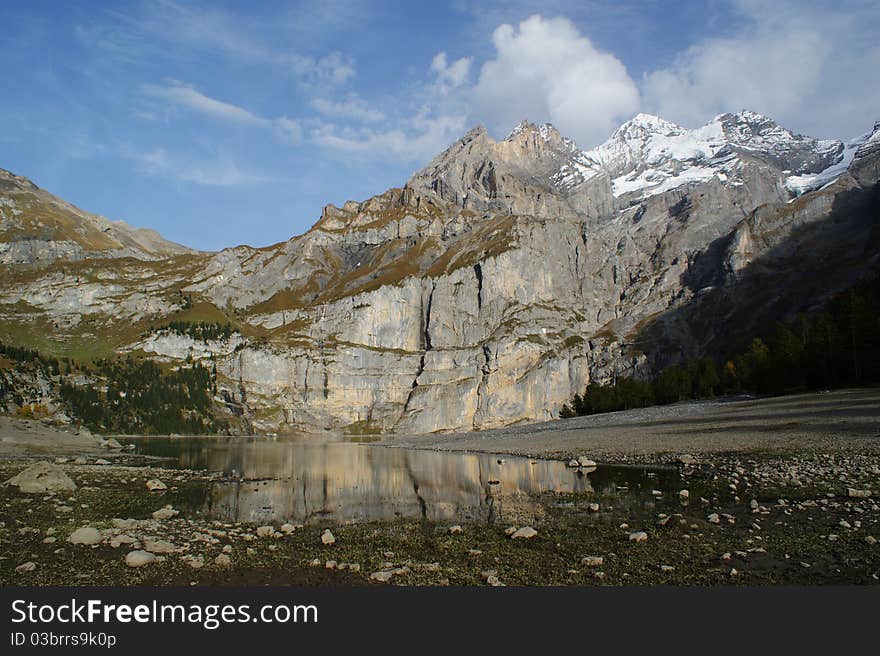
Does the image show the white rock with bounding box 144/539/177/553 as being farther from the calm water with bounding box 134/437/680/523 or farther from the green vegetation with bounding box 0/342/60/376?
the green vegetation with bounding box 0/342/60/376

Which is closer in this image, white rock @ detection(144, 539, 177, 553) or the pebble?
the pebble

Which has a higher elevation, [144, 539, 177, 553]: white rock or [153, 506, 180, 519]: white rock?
[144, 539, 177, 553]: white rock

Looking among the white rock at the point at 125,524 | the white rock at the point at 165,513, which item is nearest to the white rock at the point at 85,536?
the white rock at the point at 125,524

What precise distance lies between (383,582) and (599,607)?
5.45 m

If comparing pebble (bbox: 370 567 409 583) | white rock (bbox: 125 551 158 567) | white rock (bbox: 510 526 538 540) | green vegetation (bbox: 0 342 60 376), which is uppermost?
green vegetation (bbox: 0 342 60 376)

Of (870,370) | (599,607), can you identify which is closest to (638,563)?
(599,607)

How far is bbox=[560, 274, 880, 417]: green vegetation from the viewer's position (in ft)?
278

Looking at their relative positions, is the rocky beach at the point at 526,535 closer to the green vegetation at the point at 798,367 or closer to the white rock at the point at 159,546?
the white rock at the point at 159,546

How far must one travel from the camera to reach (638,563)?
47.9 ft

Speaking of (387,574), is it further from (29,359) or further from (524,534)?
(29,359)

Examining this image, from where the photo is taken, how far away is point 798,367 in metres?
96.1

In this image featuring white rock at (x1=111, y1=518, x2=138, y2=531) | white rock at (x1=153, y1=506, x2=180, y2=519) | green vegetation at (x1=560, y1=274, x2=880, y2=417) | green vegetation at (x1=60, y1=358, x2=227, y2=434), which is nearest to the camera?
white rock at (x1=111, y1=518, x2=138, y2=531)

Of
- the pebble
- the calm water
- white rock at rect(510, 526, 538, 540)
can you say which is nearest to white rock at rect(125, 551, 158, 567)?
the pebble

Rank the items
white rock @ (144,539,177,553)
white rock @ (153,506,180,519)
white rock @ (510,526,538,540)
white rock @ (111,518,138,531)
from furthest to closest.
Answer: white rock @ (153,506,180,519) < white rock @ (111,518,138,531) < white rock @ (510,526,538,540) < white rock @ (144,539,177,553)
